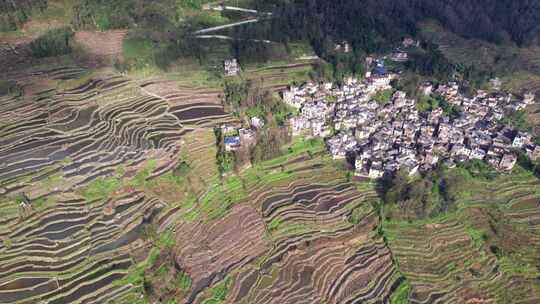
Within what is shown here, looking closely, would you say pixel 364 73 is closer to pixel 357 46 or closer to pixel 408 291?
pixel 357 46

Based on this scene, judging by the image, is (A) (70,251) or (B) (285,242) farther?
(B) (285,242)

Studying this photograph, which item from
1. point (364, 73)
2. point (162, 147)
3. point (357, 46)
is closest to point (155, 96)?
point (162, 147)

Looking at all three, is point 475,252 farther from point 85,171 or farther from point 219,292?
point 85,171

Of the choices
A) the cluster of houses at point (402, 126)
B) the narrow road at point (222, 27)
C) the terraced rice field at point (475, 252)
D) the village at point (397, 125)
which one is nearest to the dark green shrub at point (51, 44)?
the narrow road at point (222, 27)

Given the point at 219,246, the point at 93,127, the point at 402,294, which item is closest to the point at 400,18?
the point at 93,127

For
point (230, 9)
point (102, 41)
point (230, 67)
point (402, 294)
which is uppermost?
point (230, 9)

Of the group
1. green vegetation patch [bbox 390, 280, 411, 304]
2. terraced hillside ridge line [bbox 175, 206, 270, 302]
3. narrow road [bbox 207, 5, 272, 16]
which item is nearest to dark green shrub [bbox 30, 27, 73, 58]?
narrow road [bbox 207, 5, 272, 16]

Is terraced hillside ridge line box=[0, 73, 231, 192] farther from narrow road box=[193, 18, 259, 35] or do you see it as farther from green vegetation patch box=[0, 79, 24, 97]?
narrow road box=[193, 18, 259, 35]
